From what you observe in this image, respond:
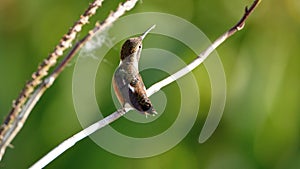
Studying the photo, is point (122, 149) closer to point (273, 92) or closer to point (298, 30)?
point (273, 92)

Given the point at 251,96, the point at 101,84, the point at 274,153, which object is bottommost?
the point at 274,153

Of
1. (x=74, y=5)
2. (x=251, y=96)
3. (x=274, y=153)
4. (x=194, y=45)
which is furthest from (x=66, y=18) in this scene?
(x=274, y=153)

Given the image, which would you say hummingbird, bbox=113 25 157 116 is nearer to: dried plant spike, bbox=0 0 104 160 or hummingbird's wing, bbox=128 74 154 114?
hummingbird's wing, bbox=128 74 154 114

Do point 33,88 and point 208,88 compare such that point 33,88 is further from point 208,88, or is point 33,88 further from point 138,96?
point 208,88

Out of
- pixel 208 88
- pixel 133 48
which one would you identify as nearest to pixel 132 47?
pixel 133 48

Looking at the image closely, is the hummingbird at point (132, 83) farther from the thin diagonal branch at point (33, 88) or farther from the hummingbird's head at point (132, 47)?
the thin diagonal branch at point (33, 88)

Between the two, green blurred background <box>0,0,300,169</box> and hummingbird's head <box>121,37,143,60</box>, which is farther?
green blurred background <box>0,0,300,169</box>

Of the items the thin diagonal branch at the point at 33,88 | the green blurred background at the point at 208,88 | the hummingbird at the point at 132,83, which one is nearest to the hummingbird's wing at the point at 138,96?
the hummingbird at the point at 132,83

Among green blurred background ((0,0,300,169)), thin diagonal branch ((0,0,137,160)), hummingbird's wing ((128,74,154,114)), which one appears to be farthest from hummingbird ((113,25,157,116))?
green blurred background ((0,0,300,169))
